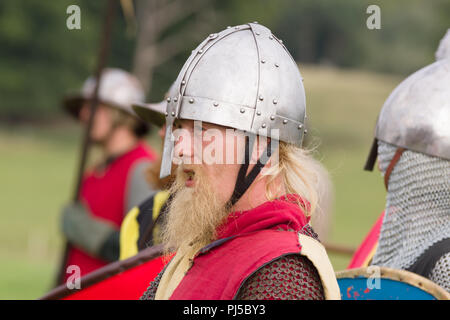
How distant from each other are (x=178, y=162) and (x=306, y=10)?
54.1 meters

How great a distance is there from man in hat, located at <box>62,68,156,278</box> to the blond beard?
2613 millimetres

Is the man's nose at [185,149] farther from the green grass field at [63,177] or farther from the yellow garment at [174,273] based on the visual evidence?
the green grass field at [63,177]

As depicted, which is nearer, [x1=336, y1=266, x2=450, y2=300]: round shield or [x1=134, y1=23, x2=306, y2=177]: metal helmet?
[x1=134, y1=23, x2=306, y2=177]: metal helmet

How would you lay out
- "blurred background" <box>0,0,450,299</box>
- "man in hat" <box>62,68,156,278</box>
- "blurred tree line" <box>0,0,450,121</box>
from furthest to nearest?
"blurred tree line" <box>0,0,450,121</box>, "blurred background" <box>0,0,450,299</box>, "man in hat" <box>62,68,156,278</box>

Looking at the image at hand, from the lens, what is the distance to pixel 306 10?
54.7m

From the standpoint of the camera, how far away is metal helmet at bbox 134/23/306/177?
202cm

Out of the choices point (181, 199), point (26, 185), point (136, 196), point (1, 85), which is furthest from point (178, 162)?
point (1, 85)

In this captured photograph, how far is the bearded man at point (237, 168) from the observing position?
1895 mm

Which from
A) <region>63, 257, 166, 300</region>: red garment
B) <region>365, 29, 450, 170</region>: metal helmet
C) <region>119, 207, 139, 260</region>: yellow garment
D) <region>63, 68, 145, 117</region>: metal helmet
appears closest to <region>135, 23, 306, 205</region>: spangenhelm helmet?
<region>365, 29, 450, 170</region>: metal helmet

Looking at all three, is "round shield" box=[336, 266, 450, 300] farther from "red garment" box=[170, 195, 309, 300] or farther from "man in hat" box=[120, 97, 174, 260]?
"man in hat" box=[120, 97, 174, 260]

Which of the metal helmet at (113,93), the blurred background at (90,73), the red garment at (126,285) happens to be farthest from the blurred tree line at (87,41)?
the red garment at (126,285)

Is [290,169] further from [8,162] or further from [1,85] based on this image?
[1,85]

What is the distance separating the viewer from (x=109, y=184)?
17.0ft

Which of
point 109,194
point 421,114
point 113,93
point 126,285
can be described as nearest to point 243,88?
point 421,114
